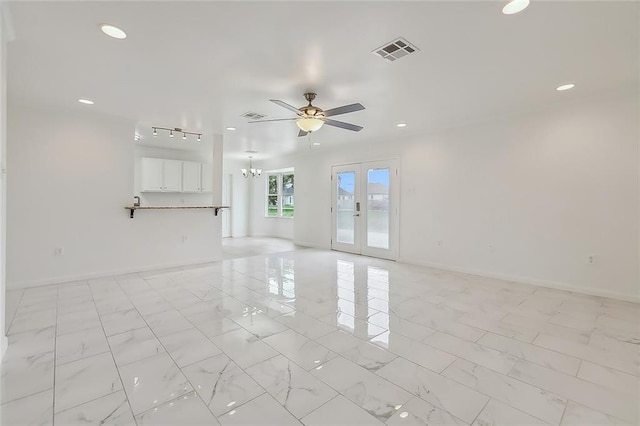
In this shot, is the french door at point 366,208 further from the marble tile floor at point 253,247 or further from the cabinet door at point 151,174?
the cabinet door at point 151,174

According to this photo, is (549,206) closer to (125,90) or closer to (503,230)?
(503,230)

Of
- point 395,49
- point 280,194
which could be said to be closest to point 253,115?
point 395,49

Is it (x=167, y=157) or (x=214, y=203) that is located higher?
(x=167, y=157)

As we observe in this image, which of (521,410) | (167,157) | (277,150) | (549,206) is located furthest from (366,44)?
(167,157)

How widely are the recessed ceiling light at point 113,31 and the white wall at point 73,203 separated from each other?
2.68 metres

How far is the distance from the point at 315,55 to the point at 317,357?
8.34 ft

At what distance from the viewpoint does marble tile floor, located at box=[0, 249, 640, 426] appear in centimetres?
172

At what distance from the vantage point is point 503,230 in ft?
15.2

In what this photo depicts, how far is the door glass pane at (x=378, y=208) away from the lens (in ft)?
20.5

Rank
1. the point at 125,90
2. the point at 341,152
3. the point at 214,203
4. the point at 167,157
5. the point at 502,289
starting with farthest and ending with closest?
1. the point at 167,157
2. the point at 341,152
3. the point at 214,203
4. the point at 502,289
5. the point at 125,90

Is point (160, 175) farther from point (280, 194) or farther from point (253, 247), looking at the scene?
point (280, 194)

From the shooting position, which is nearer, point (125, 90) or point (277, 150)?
point (125, 90)

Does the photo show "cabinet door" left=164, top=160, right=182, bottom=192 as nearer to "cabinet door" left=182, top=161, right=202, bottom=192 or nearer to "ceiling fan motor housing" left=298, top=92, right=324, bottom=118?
"cabinet door" left=182, top=161, right=202, bottom=192

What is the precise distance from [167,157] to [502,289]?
769 centimetres
